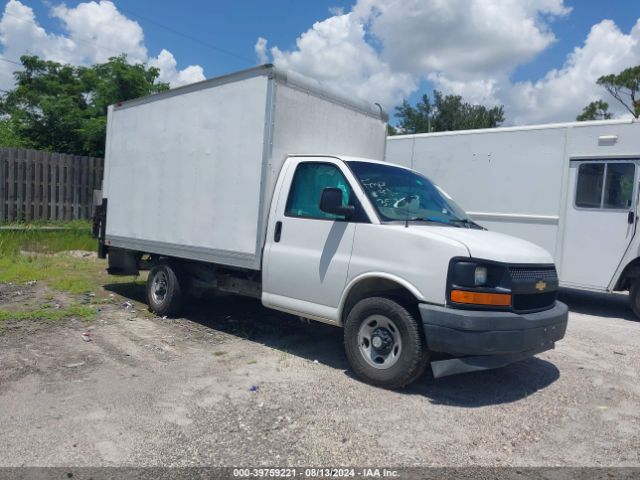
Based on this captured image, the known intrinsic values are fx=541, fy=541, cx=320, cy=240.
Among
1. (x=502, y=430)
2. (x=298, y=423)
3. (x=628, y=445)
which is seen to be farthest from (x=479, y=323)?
(x=298, y=423)

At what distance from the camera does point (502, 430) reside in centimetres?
416

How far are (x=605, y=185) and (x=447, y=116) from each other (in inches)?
1099

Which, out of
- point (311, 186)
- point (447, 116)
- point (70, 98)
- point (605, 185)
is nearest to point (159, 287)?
point (311, 186)

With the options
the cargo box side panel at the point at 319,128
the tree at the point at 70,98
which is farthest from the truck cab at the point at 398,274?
the tree at the point at 70,98

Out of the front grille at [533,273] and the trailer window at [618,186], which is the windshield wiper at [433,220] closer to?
the front grille at [533,273]

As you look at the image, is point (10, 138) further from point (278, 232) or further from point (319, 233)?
point (319, 233)

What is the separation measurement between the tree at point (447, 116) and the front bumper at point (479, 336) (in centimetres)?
3109

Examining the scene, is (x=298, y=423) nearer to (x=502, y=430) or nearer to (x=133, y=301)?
(x=502, y=430)

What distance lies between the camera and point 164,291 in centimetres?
749

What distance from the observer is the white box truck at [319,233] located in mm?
4535

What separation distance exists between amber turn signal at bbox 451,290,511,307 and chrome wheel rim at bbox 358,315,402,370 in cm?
64

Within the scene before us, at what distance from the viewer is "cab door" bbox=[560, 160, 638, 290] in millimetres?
8297

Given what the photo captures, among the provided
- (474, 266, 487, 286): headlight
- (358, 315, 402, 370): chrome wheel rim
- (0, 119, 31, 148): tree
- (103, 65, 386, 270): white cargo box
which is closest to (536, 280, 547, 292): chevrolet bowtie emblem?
(474, 266, 487, 286): headlight

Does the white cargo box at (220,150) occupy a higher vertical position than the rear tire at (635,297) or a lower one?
higher
